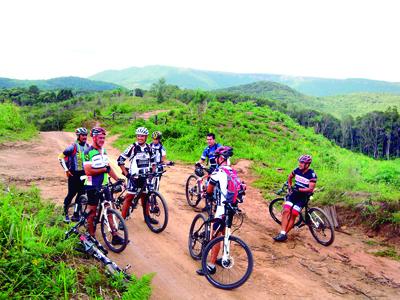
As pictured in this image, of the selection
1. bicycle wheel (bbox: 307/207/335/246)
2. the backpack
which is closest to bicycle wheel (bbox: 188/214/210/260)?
the backpack

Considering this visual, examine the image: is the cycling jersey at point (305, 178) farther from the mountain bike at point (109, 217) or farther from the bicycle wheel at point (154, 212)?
the mountain bike at point (109, 217)

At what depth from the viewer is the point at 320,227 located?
24.8 feet

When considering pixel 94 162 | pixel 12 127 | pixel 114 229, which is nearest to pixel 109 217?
pixel 114 229

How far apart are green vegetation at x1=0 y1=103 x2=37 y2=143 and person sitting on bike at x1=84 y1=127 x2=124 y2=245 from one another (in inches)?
578

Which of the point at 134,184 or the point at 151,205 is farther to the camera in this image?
the point at 151,205

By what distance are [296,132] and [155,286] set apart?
24.6 meters

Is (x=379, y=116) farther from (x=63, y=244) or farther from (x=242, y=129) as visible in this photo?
(x=63, y=244)

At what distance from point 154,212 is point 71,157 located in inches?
90.1

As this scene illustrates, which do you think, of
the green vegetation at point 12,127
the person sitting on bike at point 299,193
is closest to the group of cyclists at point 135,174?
the person sitting on bike at point 299,193

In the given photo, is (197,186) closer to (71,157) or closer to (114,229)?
(114,229)

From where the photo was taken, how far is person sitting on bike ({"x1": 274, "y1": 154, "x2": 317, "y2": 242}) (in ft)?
23.5

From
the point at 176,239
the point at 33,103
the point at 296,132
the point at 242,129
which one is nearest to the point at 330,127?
the point at 296,132

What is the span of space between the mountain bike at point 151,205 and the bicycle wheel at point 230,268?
187 centimetres

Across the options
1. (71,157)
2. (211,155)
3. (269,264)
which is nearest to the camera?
(269,264)
